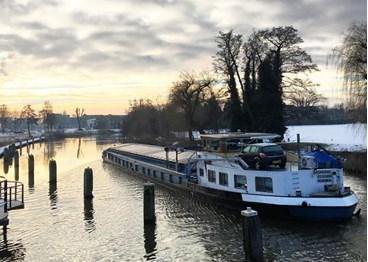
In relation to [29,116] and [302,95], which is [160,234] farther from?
[29,116]

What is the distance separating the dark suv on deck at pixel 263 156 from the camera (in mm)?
25484

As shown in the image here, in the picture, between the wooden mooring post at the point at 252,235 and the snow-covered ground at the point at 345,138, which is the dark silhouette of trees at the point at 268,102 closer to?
the snow-covered ground at the point at 345,138

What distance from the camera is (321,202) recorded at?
22328 mm

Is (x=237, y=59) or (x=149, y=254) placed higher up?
(x=237, y=59)

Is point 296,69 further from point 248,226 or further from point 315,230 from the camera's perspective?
point 248,226

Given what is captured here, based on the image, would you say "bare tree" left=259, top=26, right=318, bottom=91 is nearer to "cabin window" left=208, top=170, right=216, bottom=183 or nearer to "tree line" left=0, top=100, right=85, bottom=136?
"cabin window" left=208, top=170, right=216, bottom=183

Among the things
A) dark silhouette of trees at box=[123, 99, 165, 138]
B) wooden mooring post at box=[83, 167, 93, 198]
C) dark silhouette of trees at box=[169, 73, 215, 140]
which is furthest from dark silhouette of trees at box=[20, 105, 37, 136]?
wooden mooring post at box=[83, 167, 93, 198]

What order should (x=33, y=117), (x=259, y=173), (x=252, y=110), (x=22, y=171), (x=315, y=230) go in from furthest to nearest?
(x=33, y=117), (x=252, y=110), (x=22, y=171), (x=259, y=173), (x=315, y=230)

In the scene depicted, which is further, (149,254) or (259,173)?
(259,173)

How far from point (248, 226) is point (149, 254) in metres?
4.44

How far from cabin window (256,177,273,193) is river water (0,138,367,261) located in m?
1.59

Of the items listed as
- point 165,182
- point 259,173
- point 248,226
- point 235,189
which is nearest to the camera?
point 248,226

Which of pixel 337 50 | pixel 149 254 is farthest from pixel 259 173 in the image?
pixel 337 50

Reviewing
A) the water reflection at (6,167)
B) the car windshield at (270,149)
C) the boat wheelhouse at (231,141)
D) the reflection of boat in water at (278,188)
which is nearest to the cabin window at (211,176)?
the reflection of boat in water at (278,188)
